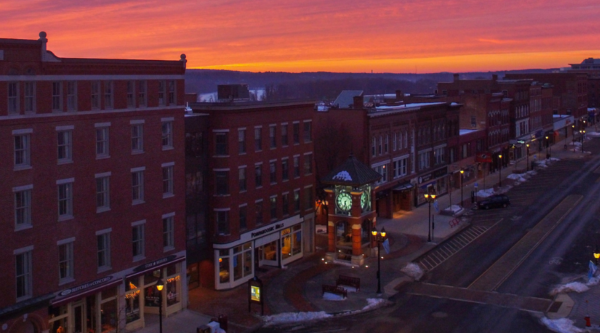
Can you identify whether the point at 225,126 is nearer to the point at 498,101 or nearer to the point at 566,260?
the point at 566,260

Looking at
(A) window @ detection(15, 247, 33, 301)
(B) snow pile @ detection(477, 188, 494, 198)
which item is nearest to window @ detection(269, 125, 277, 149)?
(A) window @ detection(15, 247, 33, 301)

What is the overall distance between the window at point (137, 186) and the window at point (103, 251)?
8.49 feet

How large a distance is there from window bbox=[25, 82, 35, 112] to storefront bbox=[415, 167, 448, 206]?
45610mm

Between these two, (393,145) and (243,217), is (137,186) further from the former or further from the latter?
(393,145)

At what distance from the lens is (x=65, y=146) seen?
1233 inches

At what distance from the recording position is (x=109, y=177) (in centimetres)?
3338

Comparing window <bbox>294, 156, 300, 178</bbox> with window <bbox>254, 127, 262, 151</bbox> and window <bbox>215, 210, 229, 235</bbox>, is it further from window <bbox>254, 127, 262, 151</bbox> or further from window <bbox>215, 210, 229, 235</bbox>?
window <bbox>215, 210, 229, 235</bbox>

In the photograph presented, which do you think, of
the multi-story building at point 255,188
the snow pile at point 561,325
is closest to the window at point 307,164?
the multi-story building at point 255,188

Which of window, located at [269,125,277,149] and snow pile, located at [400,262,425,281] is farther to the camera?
window, located at [269,125,277,149]

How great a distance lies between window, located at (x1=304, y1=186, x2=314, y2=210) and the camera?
49219 millimetres

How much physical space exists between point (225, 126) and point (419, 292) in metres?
15.7

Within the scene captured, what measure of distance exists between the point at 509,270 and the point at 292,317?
56.4ft

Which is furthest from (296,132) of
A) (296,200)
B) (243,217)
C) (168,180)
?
(168,180)

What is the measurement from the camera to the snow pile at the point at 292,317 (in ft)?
117
